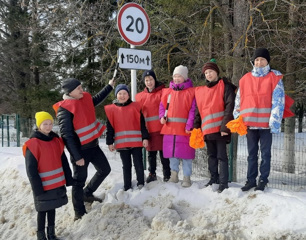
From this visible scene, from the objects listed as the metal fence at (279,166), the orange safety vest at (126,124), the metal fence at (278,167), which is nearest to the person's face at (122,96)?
the orange safety vest at (126,124)

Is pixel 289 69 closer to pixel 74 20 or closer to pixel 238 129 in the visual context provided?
pixel 238 129

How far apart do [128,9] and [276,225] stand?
3.68 m

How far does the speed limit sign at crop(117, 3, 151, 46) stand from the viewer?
4645 mm

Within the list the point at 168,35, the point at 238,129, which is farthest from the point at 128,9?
the point at 168,35

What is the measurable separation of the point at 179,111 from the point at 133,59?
3.72ft

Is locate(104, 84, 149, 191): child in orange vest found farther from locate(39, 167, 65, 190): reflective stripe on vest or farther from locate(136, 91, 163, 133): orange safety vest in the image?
locate(39, 167, 65, 190): reflective stripe on vest

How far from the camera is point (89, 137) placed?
13.9 feet

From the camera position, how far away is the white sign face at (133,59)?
4.62 metres

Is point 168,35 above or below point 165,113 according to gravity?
above

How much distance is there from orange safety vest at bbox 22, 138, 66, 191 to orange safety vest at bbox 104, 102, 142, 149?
96 centimetres

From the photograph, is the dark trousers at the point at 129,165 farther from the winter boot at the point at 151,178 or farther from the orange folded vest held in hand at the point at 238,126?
the orange folded vest held in hand at the point at 238,126

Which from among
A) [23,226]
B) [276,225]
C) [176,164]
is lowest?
[23,226]

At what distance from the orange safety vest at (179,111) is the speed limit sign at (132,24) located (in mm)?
1168

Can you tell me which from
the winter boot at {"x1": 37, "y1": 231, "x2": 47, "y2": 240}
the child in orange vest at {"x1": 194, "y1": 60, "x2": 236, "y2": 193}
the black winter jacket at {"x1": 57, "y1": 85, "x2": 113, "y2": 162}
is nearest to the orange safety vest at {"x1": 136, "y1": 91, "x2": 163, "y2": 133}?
the child in orange vest at {"x1": 194, "y1": 60, "x2": 236, "y2": 193}
